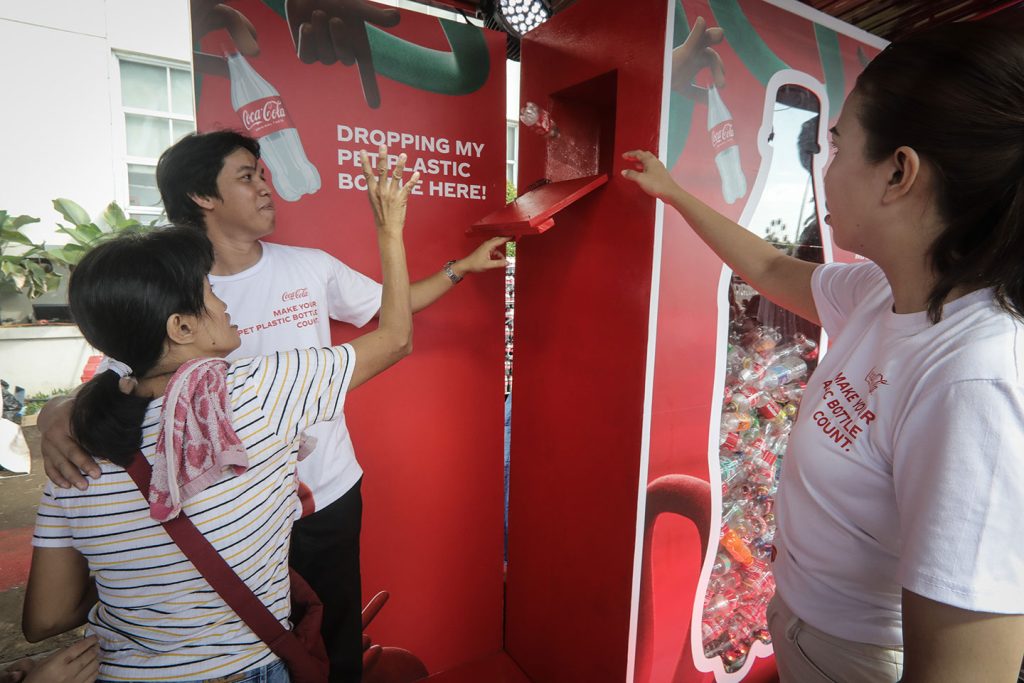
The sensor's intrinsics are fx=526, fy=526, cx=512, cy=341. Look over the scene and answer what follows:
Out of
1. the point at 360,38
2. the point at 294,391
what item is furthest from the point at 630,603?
the point at 360,38

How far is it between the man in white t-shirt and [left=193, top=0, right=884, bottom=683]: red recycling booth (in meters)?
0.10

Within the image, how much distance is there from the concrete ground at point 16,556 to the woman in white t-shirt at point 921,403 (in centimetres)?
368

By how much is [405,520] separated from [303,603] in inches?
26.5

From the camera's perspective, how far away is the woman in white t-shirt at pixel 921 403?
2.07ft

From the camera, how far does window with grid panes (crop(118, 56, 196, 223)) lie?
6.54 meters

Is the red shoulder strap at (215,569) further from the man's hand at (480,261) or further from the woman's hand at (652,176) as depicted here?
the woman's hand at (652,176)

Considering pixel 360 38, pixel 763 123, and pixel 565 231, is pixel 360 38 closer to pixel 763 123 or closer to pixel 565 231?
pixel 565 231

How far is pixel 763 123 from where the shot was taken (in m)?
1.77

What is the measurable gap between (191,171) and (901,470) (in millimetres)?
1714

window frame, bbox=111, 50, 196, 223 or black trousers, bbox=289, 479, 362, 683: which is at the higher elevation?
window frame, bbox=111, 50, 196, 223

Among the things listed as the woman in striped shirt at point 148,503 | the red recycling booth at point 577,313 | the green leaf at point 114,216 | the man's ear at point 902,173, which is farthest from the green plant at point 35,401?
the man's ear at point 902,173

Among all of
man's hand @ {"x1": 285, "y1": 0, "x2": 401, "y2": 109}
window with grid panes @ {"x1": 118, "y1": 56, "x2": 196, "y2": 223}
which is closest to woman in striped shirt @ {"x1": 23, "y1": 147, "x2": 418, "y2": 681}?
man's hand @ {"x1": 285, "y1": 0, "x2": 401, "y2": 109}

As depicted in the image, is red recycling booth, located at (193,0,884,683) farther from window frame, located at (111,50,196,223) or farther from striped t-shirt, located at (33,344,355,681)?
window frame, located at (111,50,196,223)

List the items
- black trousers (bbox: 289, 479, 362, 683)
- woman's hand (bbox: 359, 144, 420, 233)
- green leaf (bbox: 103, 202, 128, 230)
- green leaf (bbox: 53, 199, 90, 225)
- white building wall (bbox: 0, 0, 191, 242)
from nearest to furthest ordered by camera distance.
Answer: woman's hand (bbox: 359, 144, 420, 233), black trousers (bbox: 289, 479, 362, 683), green leaf (bbox: 53, 199, 90, 225), green leaf (bbox: 103, 202, 128, 230), white building wall (bbox: 0, 0, 191, 242)
